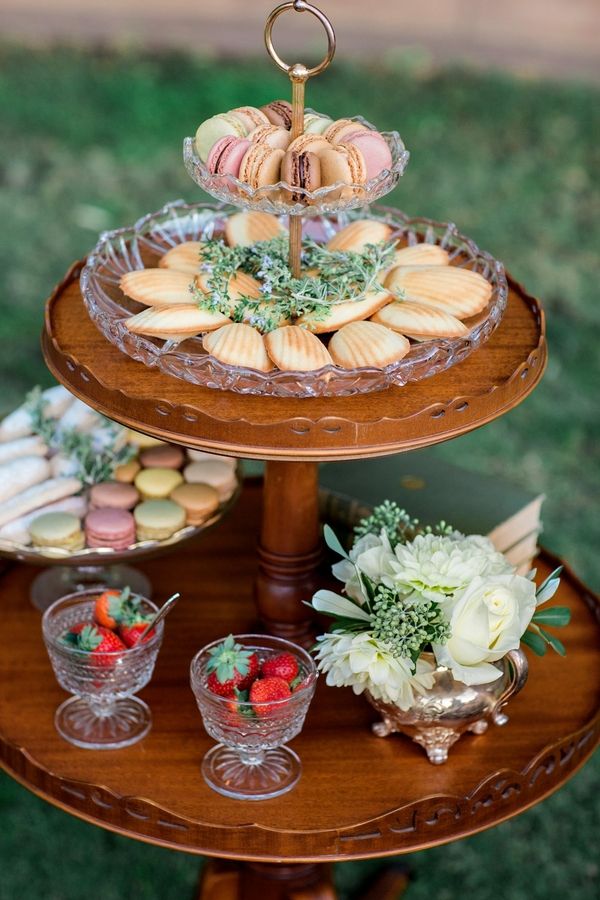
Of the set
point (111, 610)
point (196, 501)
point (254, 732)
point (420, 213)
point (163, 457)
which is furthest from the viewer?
point (420, 213)

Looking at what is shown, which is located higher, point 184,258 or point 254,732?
point 184,258

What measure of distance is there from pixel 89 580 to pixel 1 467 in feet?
0.90

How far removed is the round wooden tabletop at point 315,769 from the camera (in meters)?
1.36

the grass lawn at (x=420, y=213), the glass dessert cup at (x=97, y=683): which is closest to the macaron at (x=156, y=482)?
the glass dessert cup at (x=97, y=683)

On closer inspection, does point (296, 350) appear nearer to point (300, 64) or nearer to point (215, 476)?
point (300, 64)

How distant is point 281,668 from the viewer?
1.40 metres

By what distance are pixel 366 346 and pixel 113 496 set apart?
0.57 meters

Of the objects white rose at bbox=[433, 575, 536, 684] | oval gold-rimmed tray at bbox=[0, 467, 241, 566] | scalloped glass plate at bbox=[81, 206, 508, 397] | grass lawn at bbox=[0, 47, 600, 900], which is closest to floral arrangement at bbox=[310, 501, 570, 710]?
white rose at bbox=[433, 575, 536, 684]

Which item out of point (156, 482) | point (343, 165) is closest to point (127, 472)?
point (156, 482)

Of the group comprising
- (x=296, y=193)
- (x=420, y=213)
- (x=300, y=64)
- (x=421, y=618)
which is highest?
(x=300, y=64)

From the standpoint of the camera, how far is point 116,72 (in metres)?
5.05

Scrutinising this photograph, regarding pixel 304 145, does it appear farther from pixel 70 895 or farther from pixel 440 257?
pixel 70 895

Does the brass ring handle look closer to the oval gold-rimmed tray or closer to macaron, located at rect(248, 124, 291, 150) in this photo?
macaron, located at rect(248, 124, 291, 150)

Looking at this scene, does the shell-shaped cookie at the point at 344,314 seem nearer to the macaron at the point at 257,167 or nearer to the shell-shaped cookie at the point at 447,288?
the shell-shaped cookie at the point at 447,288
